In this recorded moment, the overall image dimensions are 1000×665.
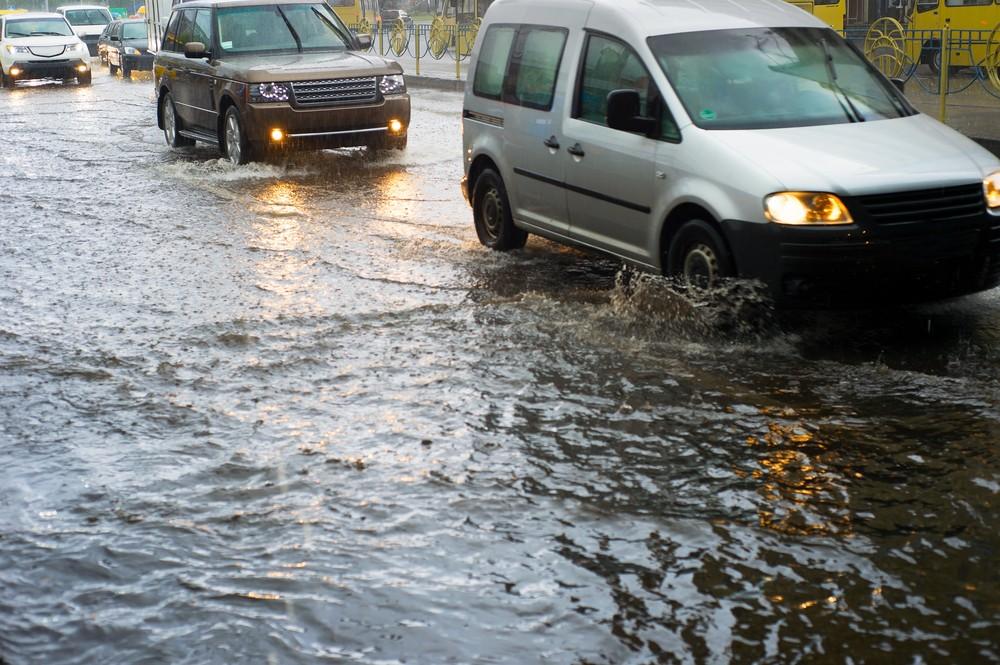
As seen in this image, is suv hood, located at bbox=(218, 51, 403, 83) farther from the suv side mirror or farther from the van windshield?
the van windshield

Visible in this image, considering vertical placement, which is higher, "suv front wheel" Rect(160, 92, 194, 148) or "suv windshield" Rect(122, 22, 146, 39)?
"suv windshield" Rect(122, 22, 146, 39)

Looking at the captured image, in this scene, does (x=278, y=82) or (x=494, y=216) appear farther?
(x=278, y=82)

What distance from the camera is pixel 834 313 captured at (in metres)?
7.78

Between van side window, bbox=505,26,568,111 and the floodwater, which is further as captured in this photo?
van side window, bbox=505,26,568,111

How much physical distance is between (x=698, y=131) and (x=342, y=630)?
13.9ft

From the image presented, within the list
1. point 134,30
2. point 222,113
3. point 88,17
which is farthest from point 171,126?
point 88,17

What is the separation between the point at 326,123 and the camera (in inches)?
589

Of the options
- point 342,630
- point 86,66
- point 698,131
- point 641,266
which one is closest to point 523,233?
point 641,266

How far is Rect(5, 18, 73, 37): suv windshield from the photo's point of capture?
113ft

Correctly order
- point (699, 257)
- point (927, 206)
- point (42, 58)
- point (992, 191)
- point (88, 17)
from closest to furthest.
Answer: point (927, 206) → point (992, 191) → point (699, 257) → point (42, 58) → point (88, 17)

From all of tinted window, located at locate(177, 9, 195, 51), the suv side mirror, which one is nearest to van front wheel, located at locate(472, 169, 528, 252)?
the suv side mirror

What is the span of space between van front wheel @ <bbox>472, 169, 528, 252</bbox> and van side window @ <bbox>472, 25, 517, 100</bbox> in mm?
575

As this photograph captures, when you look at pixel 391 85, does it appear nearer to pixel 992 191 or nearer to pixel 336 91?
pixel 336 91

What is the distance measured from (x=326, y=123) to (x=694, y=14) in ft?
24.0
